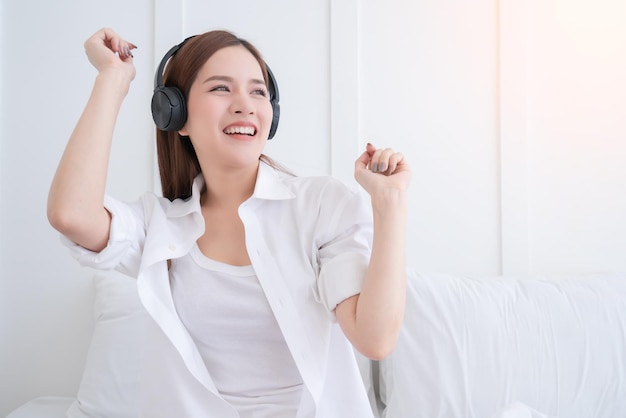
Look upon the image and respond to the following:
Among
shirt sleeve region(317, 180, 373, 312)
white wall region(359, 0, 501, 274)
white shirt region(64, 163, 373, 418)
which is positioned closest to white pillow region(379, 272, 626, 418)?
white wall region(359, 0, 501, 274)

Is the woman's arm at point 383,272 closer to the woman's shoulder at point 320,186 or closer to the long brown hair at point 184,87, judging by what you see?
the woman's shoulder at point 320,186

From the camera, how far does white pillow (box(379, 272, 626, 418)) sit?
1.63 m

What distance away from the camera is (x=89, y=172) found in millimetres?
1065

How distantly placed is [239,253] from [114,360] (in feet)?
2.88

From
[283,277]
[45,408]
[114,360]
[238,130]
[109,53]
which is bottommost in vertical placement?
[45,408]

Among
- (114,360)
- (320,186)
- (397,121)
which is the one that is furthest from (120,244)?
(397,121)

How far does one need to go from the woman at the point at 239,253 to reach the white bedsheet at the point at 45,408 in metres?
0.86

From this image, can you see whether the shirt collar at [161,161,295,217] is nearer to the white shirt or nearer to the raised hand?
the white shirt

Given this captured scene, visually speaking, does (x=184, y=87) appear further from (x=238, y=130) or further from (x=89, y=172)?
(x=89, y=172)

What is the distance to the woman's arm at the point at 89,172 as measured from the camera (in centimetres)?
105

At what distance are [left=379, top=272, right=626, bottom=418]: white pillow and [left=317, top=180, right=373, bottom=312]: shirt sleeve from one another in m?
0.71

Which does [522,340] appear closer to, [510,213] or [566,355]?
[566,355]

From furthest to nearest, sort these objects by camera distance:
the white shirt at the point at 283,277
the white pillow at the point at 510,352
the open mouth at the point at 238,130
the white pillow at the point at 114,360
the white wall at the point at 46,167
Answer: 1. the white wall at the point at 46,167
2. the white pillow at the point at 114,360
3. the white pillow at the point at 510,352
4. the open mouth at the point at 238,130
5. the white shirt at the point at 283,277

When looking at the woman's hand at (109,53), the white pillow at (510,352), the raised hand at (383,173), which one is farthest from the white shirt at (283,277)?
the white pillow at (510,352)
